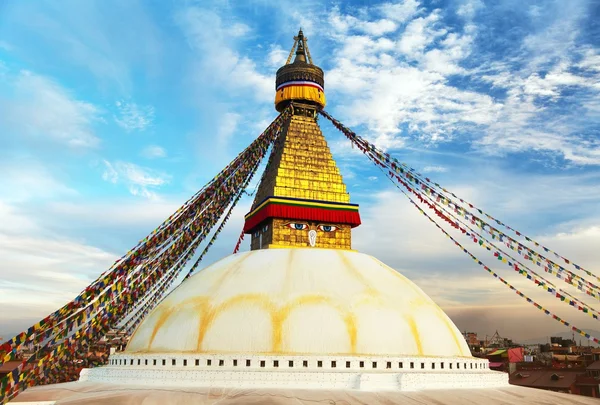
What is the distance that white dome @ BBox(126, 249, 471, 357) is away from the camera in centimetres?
1245

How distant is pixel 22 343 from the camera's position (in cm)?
1125

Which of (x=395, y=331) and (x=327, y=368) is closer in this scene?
(x=327, y=368)

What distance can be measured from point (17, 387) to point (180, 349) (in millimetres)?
3456

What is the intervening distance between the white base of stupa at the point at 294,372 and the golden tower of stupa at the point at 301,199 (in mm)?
5142

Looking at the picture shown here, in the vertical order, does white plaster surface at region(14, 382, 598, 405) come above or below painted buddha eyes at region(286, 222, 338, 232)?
below

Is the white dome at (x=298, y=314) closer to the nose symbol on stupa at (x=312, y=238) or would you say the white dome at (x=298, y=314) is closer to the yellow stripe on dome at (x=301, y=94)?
the nose symbol on stupa at (x=312, y=238)

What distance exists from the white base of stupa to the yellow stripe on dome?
10694mm

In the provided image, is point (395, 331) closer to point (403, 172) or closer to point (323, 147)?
point (403, 172)

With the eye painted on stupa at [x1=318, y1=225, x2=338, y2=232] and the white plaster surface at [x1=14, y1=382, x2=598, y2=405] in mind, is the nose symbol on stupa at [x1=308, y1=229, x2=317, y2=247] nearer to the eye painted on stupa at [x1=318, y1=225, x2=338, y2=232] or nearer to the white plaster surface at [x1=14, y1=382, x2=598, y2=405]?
the eye painted on stupa at [x1=318, y1=225, x2=338, y2=232]

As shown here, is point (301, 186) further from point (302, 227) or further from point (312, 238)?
point (312, 238)

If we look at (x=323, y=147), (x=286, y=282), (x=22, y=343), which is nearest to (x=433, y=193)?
(x=323, y=147)

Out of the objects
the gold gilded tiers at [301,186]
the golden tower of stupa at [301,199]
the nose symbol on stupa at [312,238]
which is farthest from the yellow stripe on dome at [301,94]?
the nose symbol on stupa at [312,238]

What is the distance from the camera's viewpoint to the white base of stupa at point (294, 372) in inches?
461

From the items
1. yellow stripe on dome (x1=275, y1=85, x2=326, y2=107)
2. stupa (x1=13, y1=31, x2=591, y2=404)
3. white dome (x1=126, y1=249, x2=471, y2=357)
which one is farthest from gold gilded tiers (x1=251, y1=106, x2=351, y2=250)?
white dome (x1=126, y1=249, x2=471, y2=357)
